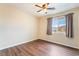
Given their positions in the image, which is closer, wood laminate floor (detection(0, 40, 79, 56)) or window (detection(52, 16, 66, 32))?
wood laminate floor (detection(0, 40, 79, 56))

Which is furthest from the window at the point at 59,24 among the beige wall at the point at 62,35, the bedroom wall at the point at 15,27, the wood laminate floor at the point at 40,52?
the bedroom wall at the point at 15,27

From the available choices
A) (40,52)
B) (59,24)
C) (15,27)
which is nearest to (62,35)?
(59,24)

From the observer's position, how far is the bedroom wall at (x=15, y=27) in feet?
10.9

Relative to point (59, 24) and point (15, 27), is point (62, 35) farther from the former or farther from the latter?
point (15, 27)

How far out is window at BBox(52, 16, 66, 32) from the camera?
399 centimetres

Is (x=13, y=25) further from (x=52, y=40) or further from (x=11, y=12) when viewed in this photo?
(x=52, y=40)

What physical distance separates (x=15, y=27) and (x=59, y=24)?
2.22m

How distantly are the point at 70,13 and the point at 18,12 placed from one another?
242 centimetres

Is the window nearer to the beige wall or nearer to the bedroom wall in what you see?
the beige wall

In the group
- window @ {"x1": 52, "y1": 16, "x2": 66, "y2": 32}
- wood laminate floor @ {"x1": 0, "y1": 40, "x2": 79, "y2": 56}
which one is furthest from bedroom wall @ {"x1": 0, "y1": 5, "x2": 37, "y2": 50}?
window @ {"x1": 52, "y1": 16, "x2": 66, "y2": 32}

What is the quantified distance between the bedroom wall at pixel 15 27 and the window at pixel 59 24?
4.15ft

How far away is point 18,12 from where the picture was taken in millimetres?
4023

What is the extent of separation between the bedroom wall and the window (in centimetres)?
127

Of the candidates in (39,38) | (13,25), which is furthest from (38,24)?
(13,25)
